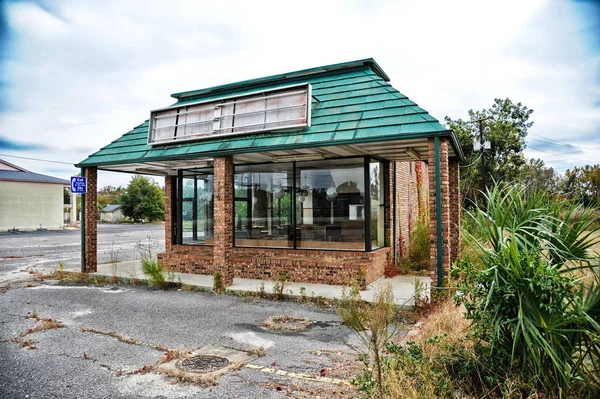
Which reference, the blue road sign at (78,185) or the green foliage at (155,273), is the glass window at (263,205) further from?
the blue road sign at (78,185)

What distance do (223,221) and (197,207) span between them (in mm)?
3979

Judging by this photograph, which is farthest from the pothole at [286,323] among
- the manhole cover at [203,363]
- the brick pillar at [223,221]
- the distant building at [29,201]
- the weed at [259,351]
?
the distant building at [29,201]

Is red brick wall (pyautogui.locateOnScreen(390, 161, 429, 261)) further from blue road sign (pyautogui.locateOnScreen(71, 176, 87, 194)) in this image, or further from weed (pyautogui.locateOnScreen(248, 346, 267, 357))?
blue road sign (pyautogui.locateOnScreen(71, 176, 87, 194))

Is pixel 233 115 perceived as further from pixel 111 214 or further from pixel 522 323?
pixel 111 214

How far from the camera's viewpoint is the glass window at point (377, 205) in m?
10.8

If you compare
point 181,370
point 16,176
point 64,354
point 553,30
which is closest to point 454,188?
point 553,30

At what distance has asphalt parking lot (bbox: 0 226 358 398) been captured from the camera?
4.24 m

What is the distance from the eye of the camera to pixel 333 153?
10.2m

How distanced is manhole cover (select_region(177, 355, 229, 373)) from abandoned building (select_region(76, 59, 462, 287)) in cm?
443

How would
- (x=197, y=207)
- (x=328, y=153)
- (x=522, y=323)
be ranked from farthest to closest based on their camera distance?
1. (x=197, y=207)
2. (x=328, y=153)
3. (x=522, y=323)

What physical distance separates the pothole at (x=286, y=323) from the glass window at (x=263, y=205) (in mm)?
4143

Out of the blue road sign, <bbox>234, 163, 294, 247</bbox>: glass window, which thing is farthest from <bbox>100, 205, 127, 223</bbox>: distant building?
<bbox>234, 163, 294, 247</bbox>: glass window

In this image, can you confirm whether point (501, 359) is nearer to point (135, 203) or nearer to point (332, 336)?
point (332, 336)

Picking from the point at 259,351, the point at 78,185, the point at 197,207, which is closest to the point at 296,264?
the point at 259,351
